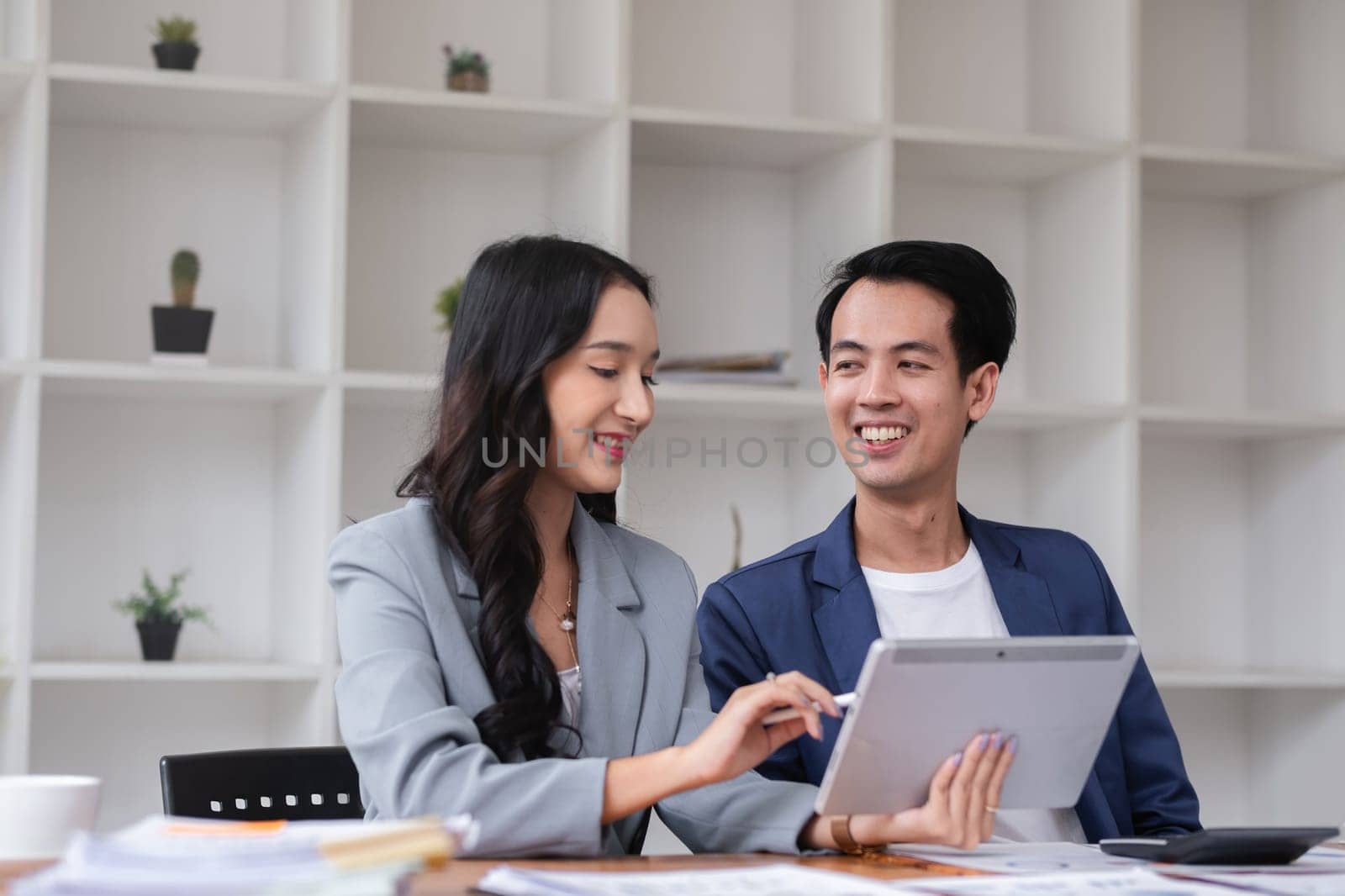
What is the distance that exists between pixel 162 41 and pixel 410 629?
5.63 ft

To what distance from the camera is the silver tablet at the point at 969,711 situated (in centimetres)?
→ 127

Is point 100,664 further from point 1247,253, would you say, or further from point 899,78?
point 1247,253

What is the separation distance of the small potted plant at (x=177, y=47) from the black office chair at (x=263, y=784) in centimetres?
147

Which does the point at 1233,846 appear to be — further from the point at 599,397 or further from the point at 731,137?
the point at 731,137

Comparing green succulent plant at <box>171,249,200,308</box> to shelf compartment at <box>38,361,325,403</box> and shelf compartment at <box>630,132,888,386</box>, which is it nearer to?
shelf compartment at <box>38,361,325,403</box>

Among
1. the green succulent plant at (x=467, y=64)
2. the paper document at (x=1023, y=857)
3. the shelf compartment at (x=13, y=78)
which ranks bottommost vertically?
the paper document at (x=1023, y=857)

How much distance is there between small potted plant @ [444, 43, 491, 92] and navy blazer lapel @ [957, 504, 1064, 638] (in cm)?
137

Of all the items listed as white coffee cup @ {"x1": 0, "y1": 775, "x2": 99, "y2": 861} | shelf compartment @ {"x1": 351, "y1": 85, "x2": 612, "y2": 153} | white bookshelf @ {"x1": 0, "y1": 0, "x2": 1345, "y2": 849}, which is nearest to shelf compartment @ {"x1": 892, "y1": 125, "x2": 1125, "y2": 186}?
white bookshelf @ {"x1": 0, "y1": 0, "x2": 1345, "y2": 849}

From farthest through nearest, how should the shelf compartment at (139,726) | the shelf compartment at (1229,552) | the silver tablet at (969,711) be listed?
1. the shelf compartment at (1229,552)
2. the shelf compartment at (139,726)
3. the silver tablet at (969,711)

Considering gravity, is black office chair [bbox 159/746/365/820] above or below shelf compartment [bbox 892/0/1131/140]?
below

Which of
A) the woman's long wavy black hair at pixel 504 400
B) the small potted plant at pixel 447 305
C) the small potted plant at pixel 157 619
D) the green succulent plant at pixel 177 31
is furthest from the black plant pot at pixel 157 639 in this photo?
the woman's long wavy black hair at pixel 504 400

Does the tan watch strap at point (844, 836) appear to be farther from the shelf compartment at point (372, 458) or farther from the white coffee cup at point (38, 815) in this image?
the shelf compartment at point (372, 458)

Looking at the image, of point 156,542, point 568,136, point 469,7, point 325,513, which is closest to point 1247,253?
point 568,136

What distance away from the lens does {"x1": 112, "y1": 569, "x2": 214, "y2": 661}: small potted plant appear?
2746 millimetres
